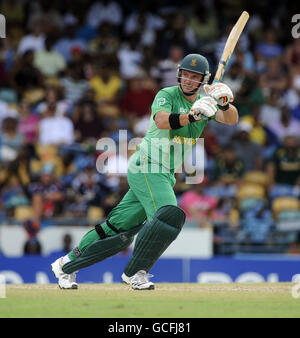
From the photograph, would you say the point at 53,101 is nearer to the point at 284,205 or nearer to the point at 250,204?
the point at 250,204

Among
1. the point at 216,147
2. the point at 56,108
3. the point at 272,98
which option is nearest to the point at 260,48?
the point at 272,98

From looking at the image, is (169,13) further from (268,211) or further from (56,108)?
(268,211)

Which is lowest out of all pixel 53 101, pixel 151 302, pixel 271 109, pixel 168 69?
pixel 151 302

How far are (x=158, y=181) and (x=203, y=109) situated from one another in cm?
82

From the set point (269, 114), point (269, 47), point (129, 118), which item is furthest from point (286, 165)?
point (269, 47)

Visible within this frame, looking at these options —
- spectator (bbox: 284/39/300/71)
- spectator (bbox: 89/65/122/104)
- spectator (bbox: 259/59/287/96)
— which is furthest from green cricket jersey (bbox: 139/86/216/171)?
spectator (bbox: 284/39/300/71)

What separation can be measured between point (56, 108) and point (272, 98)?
13.5 feet

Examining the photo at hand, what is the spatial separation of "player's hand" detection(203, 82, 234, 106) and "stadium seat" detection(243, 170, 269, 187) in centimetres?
595

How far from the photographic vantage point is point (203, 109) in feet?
21.3

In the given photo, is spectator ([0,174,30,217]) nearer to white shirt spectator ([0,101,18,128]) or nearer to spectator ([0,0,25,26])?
white shirt spectator ([0,101,18,128])

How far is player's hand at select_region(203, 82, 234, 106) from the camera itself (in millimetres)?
6746

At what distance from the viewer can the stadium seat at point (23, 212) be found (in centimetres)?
1202

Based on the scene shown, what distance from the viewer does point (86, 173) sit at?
12305 mm

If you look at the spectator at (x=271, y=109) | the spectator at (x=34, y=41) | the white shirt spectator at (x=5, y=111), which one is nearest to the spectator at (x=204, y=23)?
the spectator at (x=271, y=109)
